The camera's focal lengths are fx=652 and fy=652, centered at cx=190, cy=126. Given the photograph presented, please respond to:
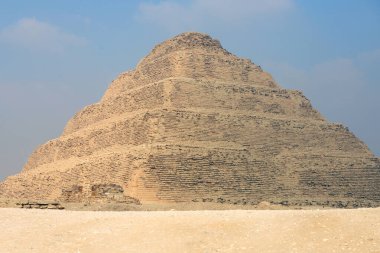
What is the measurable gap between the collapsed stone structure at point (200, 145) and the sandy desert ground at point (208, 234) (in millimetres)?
21394

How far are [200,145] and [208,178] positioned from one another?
10.7ft

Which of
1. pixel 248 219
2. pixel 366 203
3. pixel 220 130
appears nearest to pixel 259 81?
pixel 220 130

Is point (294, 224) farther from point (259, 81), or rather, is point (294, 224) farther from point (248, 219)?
point (259, 81)

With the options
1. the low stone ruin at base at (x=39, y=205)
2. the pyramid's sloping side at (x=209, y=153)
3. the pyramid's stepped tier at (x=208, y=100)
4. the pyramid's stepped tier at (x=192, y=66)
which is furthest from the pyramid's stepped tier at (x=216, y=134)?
the low stone ruin at base at (x=39, y=205)

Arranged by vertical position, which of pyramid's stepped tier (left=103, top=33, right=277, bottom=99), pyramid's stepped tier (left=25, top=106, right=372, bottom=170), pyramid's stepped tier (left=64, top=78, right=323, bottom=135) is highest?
pyramid's stepped tier (left=103, top=33, right=277, bottom=99)

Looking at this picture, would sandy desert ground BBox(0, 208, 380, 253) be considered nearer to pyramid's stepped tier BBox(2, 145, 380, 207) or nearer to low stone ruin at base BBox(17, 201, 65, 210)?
low stone ruin at base BBox(17, 201, 65, 210)

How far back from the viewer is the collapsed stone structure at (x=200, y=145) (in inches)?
1730

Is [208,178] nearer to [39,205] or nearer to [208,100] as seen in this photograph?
[208,100]

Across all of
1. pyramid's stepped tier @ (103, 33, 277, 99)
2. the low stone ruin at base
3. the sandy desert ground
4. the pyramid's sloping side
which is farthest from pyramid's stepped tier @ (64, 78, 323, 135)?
the sandy desert ground

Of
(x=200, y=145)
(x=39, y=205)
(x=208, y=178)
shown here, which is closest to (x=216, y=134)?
(x=200, y=145)

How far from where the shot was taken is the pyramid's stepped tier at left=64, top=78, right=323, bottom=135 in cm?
5120

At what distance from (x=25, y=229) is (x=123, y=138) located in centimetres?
3199

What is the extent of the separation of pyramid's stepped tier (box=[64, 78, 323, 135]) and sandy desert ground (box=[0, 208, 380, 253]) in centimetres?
3159

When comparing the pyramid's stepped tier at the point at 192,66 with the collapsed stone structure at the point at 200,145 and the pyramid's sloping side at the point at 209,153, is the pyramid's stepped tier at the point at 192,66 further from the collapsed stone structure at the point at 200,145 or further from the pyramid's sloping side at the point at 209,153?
the pyramid's sloping side at the point at 209,153
